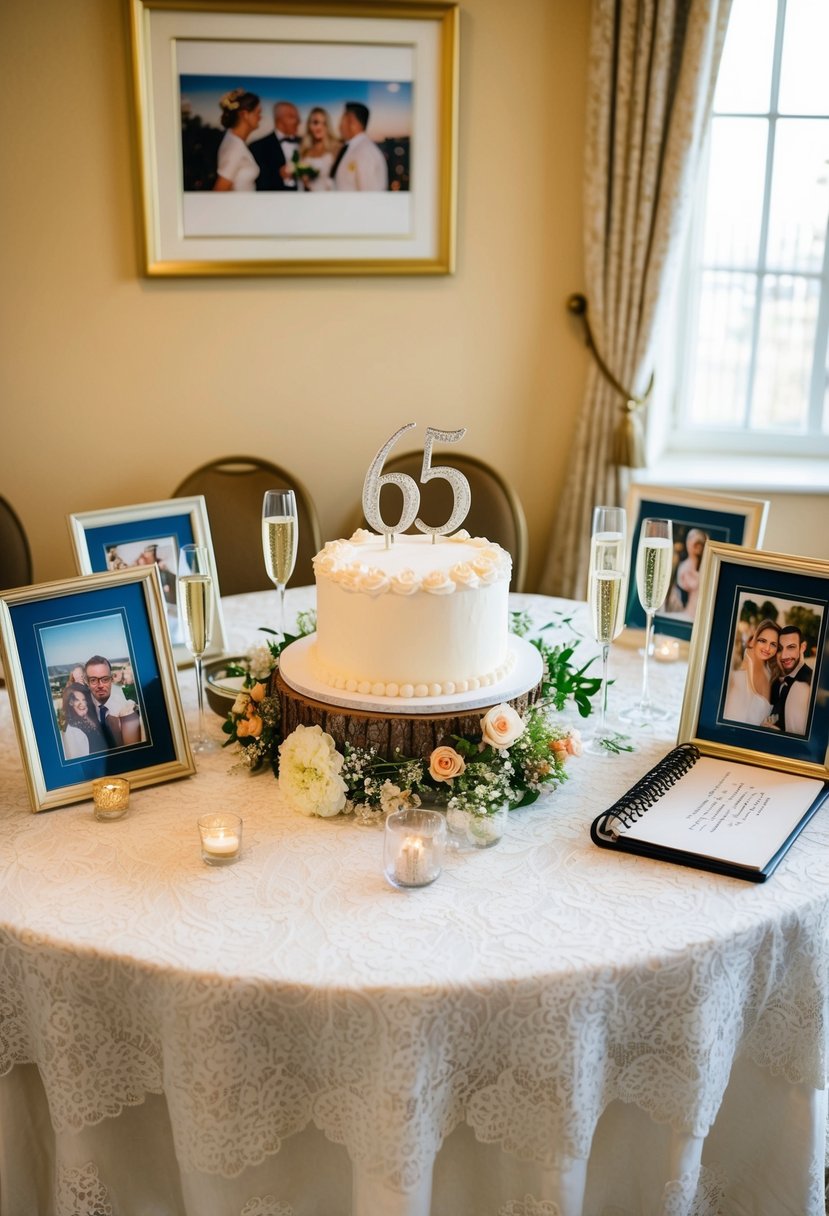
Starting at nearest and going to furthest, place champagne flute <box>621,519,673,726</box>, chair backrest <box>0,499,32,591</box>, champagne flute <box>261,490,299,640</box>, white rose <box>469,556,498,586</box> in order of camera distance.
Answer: white rose <box>469,556,498,586</box> < champagne flute <box>621,519,673,726</box> < champagne flute <box>261,490,299,640</box> < chair backrest <box>0,499,32,591</box>

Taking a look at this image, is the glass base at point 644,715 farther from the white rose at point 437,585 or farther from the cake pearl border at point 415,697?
the white rose at point 437,585

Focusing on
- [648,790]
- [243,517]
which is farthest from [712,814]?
[243,517]

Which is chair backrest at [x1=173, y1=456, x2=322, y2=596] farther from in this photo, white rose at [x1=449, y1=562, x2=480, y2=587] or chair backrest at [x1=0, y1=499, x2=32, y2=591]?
white rose at [x1=449, y1=562, x2=480, y2=587]

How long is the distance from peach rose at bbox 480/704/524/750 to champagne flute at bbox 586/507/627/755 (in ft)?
1.03

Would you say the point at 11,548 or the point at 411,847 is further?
the point at 11,548

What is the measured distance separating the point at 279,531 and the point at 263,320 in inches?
59.9

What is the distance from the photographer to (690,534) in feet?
7.97

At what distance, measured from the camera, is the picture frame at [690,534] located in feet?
7.79

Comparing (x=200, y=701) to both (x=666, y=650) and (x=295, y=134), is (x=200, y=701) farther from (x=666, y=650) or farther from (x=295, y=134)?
(x=295, y=134)

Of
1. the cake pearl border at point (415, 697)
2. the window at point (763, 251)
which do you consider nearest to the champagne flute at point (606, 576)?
the cake pearl border at point (415, 697)

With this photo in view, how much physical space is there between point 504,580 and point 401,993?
2.44 ft

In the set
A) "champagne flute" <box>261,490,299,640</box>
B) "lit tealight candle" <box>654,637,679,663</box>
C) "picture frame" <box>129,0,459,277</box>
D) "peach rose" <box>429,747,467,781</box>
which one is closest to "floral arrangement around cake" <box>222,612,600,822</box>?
"peach rose" <box>429,747,467,781</box>

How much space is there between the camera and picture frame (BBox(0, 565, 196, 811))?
1749 mm

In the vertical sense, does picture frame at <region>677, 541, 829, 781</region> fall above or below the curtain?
below
